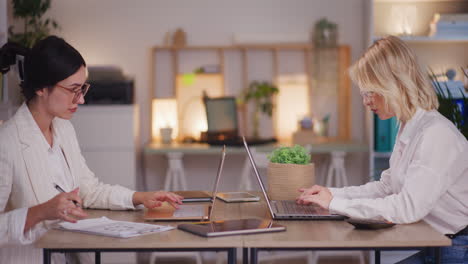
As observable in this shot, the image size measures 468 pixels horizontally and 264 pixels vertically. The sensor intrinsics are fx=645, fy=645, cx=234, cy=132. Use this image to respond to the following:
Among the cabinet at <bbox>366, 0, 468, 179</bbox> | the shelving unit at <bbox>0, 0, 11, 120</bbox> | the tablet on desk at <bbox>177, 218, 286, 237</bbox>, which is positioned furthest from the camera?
the cabinet at <bbox>366, 0, 468, 179</bbox>

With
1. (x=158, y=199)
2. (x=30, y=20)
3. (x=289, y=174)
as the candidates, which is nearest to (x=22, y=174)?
(x=158, y=199)

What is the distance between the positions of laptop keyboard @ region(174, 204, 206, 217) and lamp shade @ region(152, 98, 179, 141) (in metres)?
2.61

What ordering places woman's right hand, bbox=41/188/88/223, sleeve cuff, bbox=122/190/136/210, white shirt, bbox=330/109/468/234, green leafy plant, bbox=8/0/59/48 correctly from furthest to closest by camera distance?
green leafy plant, bbox=8/0/59/48 < sleeve cuff, bbox=122/190/136/210 < white shirt, bbox=330/109/468/234 < woman's right hand, bbox=41/188/88/223

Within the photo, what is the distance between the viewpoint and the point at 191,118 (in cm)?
523

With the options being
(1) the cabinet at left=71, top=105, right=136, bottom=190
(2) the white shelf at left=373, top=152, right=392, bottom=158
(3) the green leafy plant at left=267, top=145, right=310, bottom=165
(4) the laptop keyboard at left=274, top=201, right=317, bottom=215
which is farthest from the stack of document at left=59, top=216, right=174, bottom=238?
(2) the white shelf at left=373, top=152, right=392, bottom=158

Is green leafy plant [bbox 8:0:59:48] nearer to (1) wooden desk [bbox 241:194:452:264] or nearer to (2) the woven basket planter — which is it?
(2) the woven basket planter

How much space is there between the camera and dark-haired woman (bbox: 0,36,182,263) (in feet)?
7.54

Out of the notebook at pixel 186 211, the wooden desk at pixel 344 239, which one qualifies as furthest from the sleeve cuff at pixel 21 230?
the wooden desk at pixel 344 239

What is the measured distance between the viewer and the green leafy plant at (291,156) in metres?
2.73

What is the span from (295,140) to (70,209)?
312 cm

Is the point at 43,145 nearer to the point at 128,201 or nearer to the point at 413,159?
the point at 128,201

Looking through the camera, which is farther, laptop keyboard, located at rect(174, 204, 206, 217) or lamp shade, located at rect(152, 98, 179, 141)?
lamp shade, located at rect(152, 98, 179, 141)

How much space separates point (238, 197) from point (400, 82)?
860 mm

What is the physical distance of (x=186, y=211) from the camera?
247 centimetres
